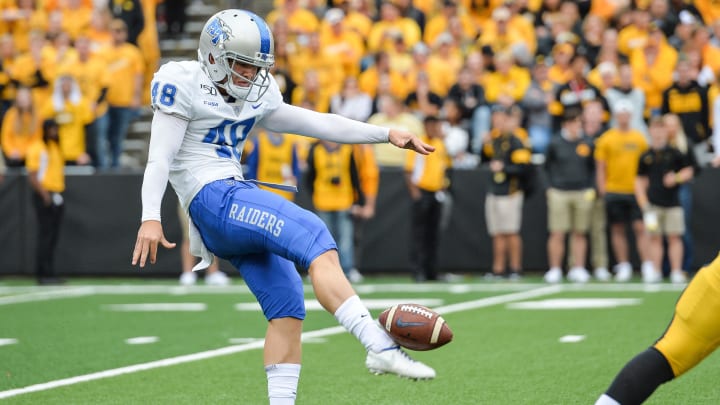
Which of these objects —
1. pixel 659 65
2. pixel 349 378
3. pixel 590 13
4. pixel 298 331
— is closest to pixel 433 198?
pixel 659 65

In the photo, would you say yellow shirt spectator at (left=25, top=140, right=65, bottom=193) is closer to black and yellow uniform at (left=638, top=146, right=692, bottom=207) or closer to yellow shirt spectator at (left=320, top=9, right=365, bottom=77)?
yellow shirt spectator at (left=320, top=9, right=365, bottom=77)

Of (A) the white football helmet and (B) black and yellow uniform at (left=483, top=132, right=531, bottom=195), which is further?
(B) black and yellow uniform at (left=483, top=132, right=531, bottom=195)

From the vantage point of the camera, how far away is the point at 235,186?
534cm

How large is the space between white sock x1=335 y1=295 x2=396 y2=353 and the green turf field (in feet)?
5.90

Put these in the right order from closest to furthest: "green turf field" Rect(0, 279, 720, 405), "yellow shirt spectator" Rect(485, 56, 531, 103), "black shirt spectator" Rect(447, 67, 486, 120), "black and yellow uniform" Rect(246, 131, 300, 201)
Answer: "green turf field" Rect(0, 279, 720, 405)
"black and yellow uniform" Rect(246, 131, 300, 201)
"black shirt spectator" Rect(447, 67, 486, 120)
"yellow shirt spectator" Rect(485, 56, 531, 103)

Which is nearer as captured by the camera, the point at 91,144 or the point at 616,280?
the point at 616,280

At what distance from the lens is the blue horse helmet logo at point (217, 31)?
5.36 metres

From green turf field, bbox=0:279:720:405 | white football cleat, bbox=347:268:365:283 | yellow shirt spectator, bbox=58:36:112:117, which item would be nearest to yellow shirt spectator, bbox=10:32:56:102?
yellow shirt spectator, bbox=58:36:112:117

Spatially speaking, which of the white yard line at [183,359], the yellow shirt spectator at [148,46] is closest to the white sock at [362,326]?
the white yard line at [183,359]

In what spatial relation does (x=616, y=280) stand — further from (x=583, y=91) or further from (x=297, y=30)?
(x=297, y=30)

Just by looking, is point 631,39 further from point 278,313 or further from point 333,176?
point 278,313

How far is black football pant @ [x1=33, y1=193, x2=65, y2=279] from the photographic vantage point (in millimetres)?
15070

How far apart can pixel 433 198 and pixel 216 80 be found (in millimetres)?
9625

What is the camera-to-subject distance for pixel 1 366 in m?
8.16
